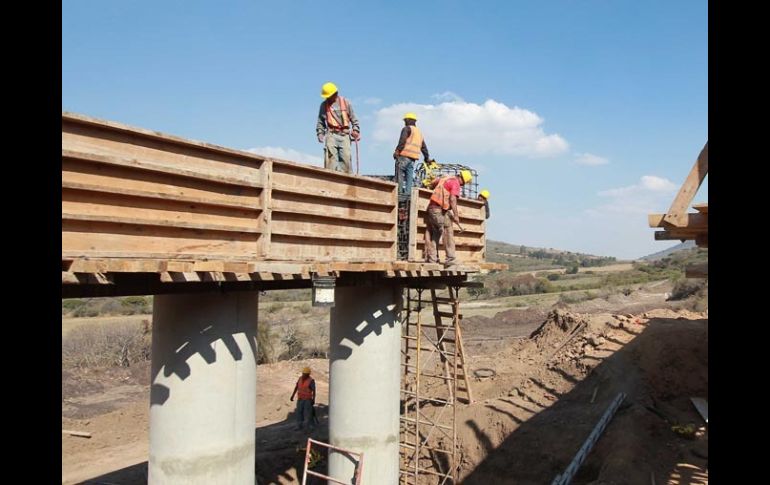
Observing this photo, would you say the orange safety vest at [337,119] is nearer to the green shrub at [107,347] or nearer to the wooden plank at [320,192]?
the wooden plank at [320,192]

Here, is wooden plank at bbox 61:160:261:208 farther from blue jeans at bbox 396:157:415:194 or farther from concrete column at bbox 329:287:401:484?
blue jeans at bbox 396:157:415:194

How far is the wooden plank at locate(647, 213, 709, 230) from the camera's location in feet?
19.3

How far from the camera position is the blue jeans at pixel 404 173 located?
33.6 ft

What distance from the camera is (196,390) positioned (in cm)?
623

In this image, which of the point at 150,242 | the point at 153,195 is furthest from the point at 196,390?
the point at 153,195

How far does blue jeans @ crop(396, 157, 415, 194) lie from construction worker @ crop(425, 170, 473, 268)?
798 millimetres

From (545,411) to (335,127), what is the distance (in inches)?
413

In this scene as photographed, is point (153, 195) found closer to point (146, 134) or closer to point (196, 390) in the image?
point (146, 134)

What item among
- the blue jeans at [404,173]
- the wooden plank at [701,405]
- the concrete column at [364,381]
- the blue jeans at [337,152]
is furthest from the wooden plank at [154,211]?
the wooden plank at [701,405]

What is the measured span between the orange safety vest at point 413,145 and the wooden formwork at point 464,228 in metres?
0.95

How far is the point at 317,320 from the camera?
1486 inches

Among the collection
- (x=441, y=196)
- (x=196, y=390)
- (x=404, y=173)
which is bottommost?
(x=196, y=390)
